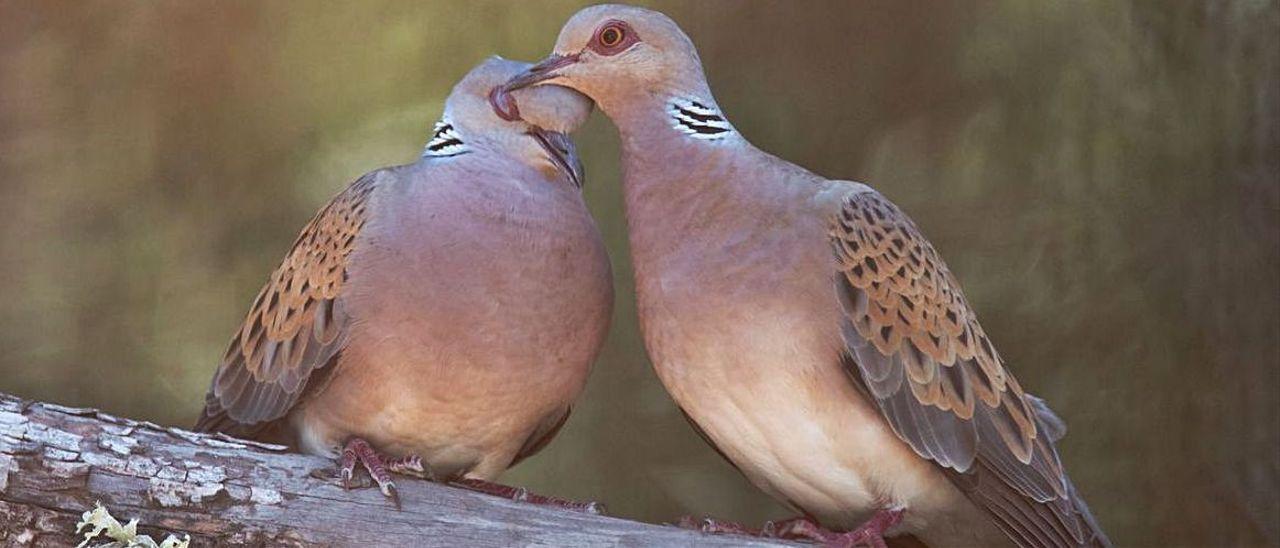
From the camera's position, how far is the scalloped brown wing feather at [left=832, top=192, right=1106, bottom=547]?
8.10 feet

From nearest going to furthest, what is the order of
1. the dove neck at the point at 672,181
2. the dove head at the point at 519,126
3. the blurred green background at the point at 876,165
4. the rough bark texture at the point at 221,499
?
the rough bark texture at the point at 221,499, the dove neck at the point at 672,181, the dove head at the point at 519,126, the blurred green background at the point at 876,165

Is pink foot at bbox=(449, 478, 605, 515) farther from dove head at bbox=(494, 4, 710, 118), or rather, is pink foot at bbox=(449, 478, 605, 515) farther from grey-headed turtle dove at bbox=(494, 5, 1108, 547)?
dove head at bbox=(494, 4, 710, 118)

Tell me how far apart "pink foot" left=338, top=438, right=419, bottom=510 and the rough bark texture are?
17 millimetres

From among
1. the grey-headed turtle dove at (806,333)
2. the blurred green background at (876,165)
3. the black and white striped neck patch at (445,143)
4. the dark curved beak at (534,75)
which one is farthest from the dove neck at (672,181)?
the blurred green background at (876,165)

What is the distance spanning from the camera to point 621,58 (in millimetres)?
2592

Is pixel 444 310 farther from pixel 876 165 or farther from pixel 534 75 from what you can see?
pixel 876 165

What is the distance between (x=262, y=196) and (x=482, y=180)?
3.75ft

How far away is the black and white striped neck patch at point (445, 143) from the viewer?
2.70 m

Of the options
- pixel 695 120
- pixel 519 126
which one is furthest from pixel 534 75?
pixel 695 120

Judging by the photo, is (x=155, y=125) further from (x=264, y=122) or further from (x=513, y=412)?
(x=513, y=412)

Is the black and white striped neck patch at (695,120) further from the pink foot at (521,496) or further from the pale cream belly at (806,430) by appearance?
the pink foot at (521,496)

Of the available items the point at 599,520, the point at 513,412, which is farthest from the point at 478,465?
the point at 599,520

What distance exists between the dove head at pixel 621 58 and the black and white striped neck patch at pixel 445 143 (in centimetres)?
18

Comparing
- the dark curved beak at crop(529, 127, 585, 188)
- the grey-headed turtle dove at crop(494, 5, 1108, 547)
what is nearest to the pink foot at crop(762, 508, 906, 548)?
the grey-headed turtle dove at crop(494, 5, 1108, 547)
